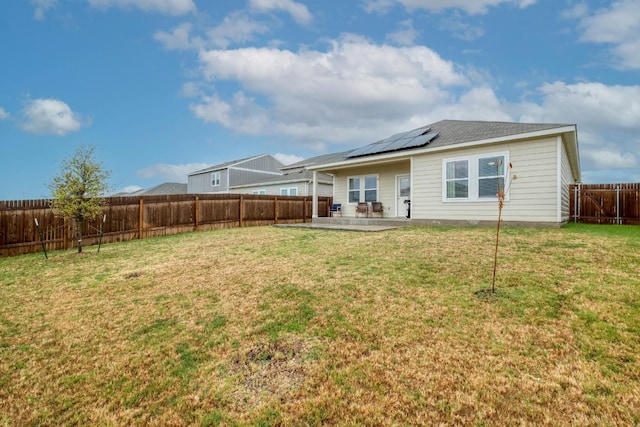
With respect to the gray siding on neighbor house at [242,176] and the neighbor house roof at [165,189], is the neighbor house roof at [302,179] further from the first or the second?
the neighbor house roof at [165,189]

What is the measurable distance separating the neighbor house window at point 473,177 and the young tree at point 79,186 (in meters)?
11.6

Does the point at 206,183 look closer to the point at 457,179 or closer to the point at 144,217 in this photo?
the point at 144,217

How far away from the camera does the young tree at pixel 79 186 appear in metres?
8.36

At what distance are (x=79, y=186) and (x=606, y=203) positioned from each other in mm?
19429

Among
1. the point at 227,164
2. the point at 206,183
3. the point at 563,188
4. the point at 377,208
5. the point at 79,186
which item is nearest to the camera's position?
the point at 79,186

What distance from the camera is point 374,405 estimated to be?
2.10 m

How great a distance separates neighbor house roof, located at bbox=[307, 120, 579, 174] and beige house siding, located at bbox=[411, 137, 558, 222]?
1.23 ft

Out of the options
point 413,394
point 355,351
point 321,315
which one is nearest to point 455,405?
point 413,394

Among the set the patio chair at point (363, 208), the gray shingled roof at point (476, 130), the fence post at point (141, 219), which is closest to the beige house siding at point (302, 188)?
the patio chair at point (363, 208)

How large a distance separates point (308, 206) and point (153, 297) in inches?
576

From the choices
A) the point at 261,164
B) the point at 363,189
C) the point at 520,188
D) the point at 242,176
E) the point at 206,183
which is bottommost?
the point at 520,188

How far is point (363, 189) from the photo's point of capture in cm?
1541

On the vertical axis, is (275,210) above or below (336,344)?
above

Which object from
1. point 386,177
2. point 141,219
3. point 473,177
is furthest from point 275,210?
point 473,177
